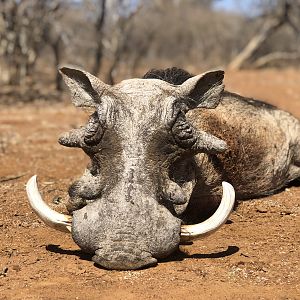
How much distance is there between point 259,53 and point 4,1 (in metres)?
17.3

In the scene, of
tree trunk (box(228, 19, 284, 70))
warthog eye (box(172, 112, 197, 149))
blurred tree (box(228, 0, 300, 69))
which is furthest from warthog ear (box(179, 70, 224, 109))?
A: tree trunk (box(228, 19, 284, 70))

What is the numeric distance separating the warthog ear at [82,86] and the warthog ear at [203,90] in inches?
20.2

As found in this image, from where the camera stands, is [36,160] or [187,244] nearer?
[187,244]

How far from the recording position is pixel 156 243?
3.39 meters

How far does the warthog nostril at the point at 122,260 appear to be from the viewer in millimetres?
3324

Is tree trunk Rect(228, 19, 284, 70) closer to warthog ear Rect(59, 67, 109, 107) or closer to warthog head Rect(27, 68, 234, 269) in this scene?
warthog ear Rect(59, 67, 109, 107)

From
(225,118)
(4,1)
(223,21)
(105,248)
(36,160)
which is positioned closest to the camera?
(105,248)

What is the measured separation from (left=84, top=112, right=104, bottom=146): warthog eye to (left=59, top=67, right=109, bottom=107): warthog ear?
11.6 inches

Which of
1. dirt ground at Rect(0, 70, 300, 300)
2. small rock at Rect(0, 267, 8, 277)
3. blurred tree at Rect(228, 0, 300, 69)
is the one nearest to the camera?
dirt ground at Rect(0, 70, 300, 300)

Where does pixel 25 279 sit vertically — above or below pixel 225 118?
below

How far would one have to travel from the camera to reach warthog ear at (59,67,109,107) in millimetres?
4027

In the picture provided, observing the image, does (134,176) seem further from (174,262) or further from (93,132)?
(174,262)

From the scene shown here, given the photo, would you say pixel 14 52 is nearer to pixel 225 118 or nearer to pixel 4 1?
pixel 4 1

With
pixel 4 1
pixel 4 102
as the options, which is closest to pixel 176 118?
pixel 4 102
